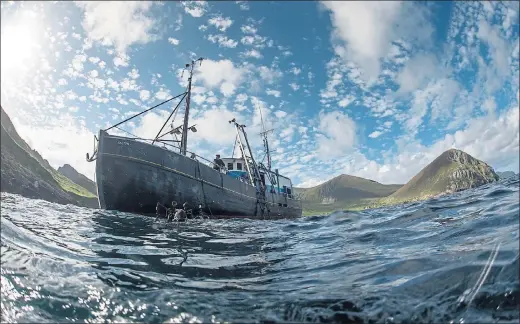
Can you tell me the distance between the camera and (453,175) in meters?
94.9

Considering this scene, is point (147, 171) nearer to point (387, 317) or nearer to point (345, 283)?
point (345, 283)

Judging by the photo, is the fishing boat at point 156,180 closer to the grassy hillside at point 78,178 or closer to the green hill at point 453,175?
the green hill at point 453,175

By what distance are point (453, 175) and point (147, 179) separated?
104m

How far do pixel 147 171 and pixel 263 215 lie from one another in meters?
12.8

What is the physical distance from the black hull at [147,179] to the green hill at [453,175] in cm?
2604

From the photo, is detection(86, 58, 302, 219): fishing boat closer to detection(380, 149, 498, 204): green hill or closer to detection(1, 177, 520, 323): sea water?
detection(1, 177, 520, 323): sea water

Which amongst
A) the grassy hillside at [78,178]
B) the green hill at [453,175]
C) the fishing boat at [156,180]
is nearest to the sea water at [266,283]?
the fishing boat at [156,180]

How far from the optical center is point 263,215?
2644 cm

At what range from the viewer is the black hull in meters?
15.7

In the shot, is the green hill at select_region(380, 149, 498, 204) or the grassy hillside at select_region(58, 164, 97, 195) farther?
the grassy hillside at select_region(58, 164, 97, 195)

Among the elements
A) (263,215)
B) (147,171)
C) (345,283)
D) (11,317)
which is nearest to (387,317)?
(345,283)

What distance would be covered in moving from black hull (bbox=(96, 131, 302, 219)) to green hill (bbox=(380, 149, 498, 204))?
85.4ft

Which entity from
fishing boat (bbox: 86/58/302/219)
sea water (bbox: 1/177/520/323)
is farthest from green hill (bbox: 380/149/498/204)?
sea water (bbox: 1/177/520/323)

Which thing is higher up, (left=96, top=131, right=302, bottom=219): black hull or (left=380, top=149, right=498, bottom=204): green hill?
(left=380, top=149, right=498, bottom=204): green hill
